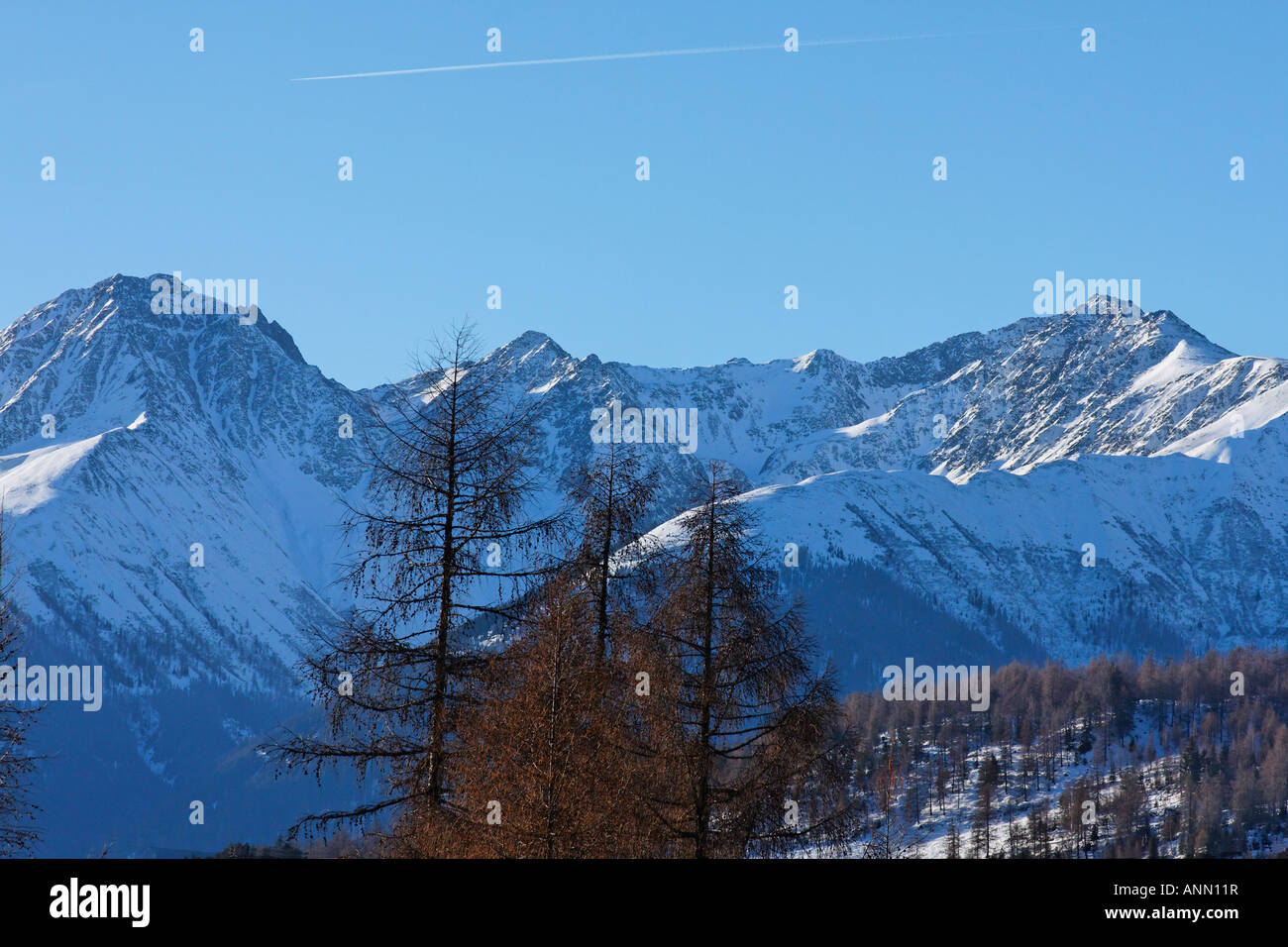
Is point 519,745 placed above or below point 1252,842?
above

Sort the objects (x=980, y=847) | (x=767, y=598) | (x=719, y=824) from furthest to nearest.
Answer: (x=980, y=847) → (x=767, y=598) → (x=719, y=824)

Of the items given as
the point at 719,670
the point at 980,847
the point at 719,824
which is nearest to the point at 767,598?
the point at 719,670

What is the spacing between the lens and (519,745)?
22922 millimetres

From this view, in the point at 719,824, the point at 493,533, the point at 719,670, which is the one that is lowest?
the point at 719,824

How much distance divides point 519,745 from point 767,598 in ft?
26.3

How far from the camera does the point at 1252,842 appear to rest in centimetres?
19388
